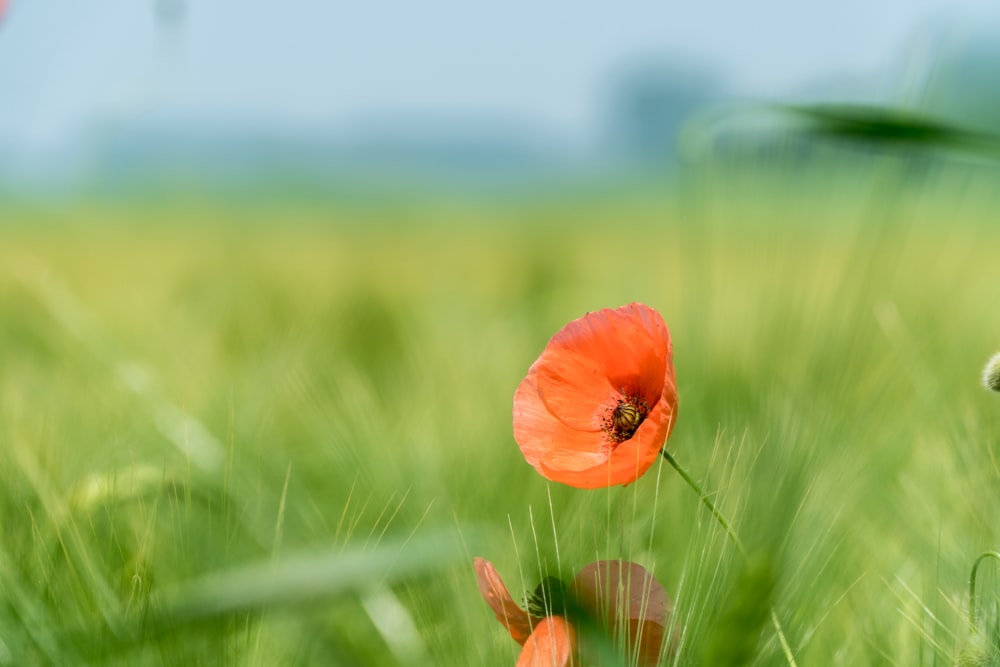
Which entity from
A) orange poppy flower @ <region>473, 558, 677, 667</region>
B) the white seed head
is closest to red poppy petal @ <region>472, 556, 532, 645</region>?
orange poppy flower @ <region>473, 558, 677, 667</region>

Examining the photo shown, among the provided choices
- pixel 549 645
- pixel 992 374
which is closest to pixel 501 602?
pixel 549 645

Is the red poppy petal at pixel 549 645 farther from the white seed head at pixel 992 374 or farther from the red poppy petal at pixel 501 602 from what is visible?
the white seed head at pixel 992 374

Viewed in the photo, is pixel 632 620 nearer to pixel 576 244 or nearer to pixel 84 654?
pixel 84 654

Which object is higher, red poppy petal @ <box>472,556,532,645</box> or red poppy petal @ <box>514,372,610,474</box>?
red poppy petal @ <box>514,372,610,474</box>

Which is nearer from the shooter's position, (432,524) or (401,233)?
(432,524)

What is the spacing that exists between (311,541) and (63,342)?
0.51m

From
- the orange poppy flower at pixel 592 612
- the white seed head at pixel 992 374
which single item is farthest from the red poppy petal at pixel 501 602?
the white seed head at pixel 992 374

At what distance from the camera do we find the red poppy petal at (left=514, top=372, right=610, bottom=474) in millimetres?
257

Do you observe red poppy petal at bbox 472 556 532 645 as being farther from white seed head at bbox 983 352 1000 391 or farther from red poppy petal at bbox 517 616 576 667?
white seed head at bbox 983 352 1000 391

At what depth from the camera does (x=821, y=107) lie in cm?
23

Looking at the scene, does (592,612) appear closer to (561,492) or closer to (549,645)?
(549,645)

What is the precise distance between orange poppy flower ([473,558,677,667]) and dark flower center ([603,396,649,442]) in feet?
0.13

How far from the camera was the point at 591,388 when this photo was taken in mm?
266

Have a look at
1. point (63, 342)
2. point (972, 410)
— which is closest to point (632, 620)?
point (972, 410)
